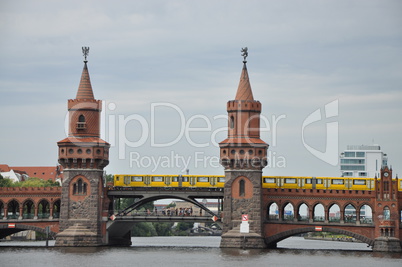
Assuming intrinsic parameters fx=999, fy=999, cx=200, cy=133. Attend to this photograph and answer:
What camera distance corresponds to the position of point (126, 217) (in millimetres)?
132250

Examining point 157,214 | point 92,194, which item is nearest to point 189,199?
point 157,214

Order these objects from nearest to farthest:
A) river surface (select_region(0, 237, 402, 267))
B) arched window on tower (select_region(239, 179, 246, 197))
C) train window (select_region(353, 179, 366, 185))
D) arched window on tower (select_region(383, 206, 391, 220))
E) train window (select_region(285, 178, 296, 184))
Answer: river surface (select_region(0, 237, 402, 267)) → arched window on tower (select_region(383, 206, 391, 220)) → arched window on tower (select_region(239, 179, 246, 197)) → train window (select_region(353, 179, 366, 185)) → train window (select_region(285, 178, 296, 184))

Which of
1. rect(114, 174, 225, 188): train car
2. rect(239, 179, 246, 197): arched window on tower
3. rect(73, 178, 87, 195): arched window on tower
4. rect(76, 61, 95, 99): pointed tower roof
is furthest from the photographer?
rect(114, 174, 225, 188): train car

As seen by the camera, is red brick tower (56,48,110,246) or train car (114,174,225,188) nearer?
red brick tower (56,48,110,246)

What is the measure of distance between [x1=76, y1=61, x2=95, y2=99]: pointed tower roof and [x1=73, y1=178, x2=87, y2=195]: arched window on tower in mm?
11007

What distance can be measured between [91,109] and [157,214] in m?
16.5

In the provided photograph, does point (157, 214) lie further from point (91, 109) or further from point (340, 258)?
point (340, 258)

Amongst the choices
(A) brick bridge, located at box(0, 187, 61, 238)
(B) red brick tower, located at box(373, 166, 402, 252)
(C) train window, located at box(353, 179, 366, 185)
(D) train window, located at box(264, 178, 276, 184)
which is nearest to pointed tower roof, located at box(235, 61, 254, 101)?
(D) train window, located at box(264, 178, 276, 184)

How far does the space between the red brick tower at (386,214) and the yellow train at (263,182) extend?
4.39 metres

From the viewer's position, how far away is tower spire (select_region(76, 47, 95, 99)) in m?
131

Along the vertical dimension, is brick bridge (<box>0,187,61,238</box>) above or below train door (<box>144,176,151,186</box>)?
below

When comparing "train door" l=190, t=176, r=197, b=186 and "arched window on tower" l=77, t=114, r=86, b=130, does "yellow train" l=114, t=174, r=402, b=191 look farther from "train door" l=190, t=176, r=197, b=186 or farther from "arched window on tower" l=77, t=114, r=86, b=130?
"arched window on tower" l=77, t=114, r=86, b=130

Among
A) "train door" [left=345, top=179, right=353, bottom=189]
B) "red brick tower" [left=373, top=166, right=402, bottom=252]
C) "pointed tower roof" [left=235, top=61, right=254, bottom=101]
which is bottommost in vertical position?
"red brick tower" [left=373, top=166, right=402, bottom=252]

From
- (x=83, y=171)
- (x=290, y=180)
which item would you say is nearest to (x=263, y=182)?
(x=290, y=180)
